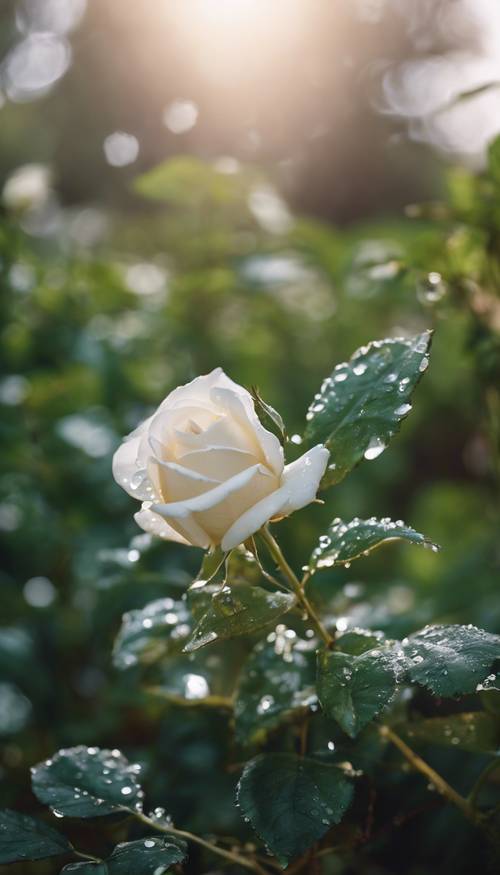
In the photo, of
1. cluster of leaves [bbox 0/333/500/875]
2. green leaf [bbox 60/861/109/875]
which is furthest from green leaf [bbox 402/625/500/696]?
green leaf [bbox 60/861/109/875]

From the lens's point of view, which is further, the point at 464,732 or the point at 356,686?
the point at 464,732

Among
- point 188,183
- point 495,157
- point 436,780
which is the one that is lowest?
point 436,780

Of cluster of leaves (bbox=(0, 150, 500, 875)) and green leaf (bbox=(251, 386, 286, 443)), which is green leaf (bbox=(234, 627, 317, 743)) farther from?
green leaf (bbox=(251, 386, 286, 443))

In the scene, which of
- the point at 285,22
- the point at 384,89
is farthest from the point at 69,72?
the point at 384,89

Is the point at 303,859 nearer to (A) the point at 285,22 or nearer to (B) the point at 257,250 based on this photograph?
(B) the point at 257,250

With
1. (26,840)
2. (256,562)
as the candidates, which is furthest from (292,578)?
(26,840)

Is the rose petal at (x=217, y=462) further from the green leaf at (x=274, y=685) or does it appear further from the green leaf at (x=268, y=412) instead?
the green leaf at (x=274, y=685)

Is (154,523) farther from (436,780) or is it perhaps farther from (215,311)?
(215,311)
